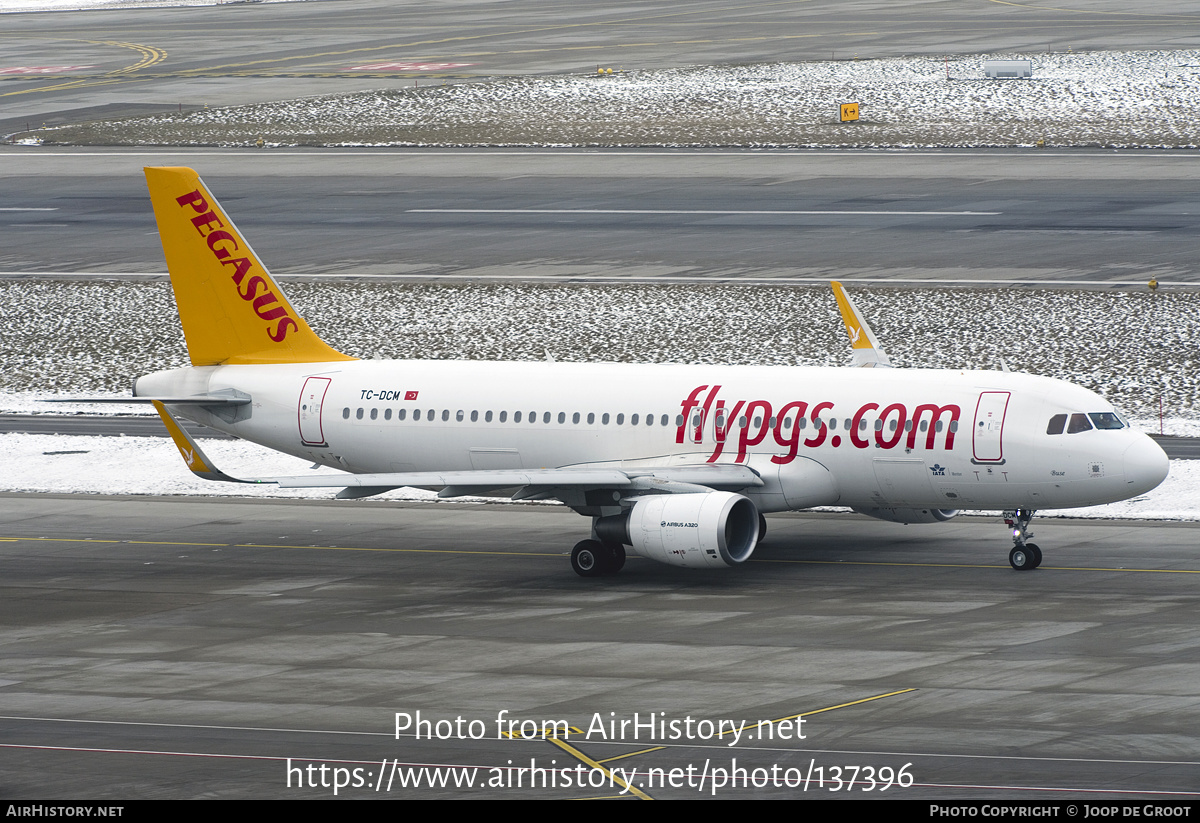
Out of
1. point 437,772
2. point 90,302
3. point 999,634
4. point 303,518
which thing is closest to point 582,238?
point 90,302

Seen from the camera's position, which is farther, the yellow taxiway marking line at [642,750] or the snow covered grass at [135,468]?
the snow covered grass at [135,468]

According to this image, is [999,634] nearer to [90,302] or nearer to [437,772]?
[437,772]

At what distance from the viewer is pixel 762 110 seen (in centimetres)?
10250

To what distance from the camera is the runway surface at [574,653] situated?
2591 centimetres

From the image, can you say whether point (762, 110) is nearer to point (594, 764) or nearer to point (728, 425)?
point (728, 425)

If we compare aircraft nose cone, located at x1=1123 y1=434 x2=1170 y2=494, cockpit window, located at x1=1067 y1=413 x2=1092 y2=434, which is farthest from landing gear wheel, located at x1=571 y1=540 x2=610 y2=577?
aircraft nose cone, located at x1=1123 y1=434 x2=1170 y2=494

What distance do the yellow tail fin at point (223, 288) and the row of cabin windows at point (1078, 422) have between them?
58.3ft

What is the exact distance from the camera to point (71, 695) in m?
30.9

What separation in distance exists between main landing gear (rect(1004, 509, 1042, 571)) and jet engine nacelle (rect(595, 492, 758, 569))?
5.53 meters

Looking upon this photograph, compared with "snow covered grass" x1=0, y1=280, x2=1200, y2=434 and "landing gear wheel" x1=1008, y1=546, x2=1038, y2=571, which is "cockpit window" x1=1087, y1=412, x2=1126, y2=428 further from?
"snow covered grass" x1=0, y1=280, x2=1200, y2=434

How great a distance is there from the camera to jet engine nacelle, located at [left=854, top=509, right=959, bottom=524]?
1618 inches

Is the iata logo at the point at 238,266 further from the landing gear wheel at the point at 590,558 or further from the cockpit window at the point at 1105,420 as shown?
the cockpit window at the point at 1105,420

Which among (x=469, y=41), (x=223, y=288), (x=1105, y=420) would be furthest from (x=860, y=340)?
(x=469, y=41)

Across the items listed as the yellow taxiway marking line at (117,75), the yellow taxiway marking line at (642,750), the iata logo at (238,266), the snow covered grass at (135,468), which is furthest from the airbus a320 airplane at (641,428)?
the yellow taxiway marking line at (117,75)
